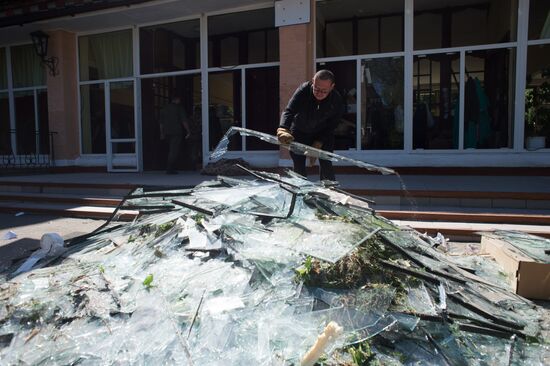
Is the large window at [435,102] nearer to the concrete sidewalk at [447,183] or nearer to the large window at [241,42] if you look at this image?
the concrete sidewalk at [447,183]

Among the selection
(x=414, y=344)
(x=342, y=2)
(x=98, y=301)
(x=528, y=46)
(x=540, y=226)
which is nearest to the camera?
(x=414, y=344)

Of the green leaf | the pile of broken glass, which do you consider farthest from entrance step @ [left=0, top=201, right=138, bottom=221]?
the green leaf

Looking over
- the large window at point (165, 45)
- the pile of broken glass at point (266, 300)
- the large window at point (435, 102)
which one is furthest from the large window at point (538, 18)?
the large window at point (165, 45)

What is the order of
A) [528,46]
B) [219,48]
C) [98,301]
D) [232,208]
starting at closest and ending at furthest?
[98,301] → [232,208] → [528,46] → [219,48]

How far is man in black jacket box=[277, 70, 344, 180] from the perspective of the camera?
14.8 feet

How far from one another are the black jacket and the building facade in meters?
3.72

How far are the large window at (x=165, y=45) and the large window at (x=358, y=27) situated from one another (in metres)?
3.04

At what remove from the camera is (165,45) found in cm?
1045

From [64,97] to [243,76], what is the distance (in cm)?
455

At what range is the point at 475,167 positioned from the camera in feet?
25.1

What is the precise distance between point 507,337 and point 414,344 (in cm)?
58

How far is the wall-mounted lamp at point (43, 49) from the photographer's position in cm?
1026

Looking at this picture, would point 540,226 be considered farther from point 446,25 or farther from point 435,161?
point 446,25

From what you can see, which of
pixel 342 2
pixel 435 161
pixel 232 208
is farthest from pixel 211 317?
pixel 342 2
